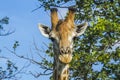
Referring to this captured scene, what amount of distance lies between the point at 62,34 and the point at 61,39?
0.52 ft

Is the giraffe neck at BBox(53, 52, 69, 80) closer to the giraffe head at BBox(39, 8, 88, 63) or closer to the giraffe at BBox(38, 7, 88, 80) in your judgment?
the giraffe at BBox(38, 7, 88, 80)

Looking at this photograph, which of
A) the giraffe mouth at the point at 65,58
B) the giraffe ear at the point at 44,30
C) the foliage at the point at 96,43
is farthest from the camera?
the foliage at the point at 96,43

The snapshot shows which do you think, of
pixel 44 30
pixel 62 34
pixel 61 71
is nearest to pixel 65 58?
pixel 61 71

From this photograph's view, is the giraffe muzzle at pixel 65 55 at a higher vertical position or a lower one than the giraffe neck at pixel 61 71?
higher

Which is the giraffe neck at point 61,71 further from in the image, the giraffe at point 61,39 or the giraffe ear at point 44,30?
the giraffe ear at point 44,30

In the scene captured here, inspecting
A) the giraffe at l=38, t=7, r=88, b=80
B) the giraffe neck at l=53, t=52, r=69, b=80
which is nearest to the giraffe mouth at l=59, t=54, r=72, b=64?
the giraffe at l=38, t=7, r=88, b=80

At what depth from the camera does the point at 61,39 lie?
485 inches

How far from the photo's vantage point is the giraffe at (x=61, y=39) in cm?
1175

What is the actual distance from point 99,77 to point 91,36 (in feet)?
7.13

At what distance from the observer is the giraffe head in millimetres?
11781

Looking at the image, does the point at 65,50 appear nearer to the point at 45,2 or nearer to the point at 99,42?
the point at 99,42

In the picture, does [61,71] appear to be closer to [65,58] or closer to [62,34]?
[65,58]

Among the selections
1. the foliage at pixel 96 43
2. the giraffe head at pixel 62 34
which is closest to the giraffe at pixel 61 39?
the giraffe head at pixel 62 34

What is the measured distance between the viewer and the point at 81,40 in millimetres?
25641
